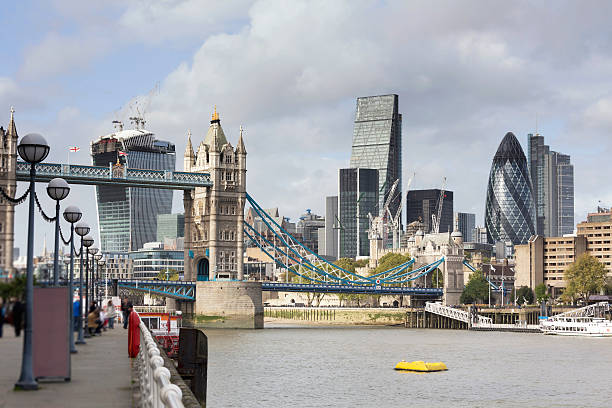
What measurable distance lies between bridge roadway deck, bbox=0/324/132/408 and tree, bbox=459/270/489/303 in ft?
407

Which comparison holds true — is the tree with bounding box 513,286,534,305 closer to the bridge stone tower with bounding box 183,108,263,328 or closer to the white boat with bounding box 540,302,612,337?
the white boat with bounding box 540,302,612,337

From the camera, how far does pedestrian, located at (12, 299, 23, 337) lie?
45.0ft

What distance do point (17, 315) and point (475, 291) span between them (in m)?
135

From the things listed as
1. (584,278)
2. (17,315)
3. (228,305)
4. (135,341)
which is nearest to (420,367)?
(135,341)

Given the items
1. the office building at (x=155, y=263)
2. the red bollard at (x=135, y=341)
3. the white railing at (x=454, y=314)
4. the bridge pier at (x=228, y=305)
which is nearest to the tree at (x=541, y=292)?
the white railing at (x=454, y=314)

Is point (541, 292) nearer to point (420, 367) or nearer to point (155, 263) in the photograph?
point (155, 263)

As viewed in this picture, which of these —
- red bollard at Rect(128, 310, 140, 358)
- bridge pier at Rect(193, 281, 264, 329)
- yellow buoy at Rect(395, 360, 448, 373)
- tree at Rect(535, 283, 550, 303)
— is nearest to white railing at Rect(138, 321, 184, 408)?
red bollard at Rect(128, 310, 140, 358)

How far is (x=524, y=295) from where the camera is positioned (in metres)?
147

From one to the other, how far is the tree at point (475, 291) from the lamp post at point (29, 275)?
421 feet

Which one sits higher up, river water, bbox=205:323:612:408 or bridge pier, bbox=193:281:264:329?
bridge pier, bbox=193:281:264:329

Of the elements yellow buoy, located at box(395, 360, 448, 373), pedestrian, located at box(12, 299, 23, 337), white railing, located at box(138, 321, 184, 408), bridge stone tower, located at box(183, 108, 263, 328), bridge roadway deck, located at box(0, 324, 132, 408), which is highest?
bridge stone tower, located at box(183, 108, 263, 328)

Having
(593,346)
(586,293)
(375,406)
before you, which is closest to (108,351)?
(375,406)

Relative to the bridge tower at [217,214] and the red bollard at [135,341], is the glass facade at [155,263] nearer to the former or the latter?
the bridge tower at [217,214]

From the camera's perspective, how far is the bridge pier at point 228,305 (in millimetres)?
94625
